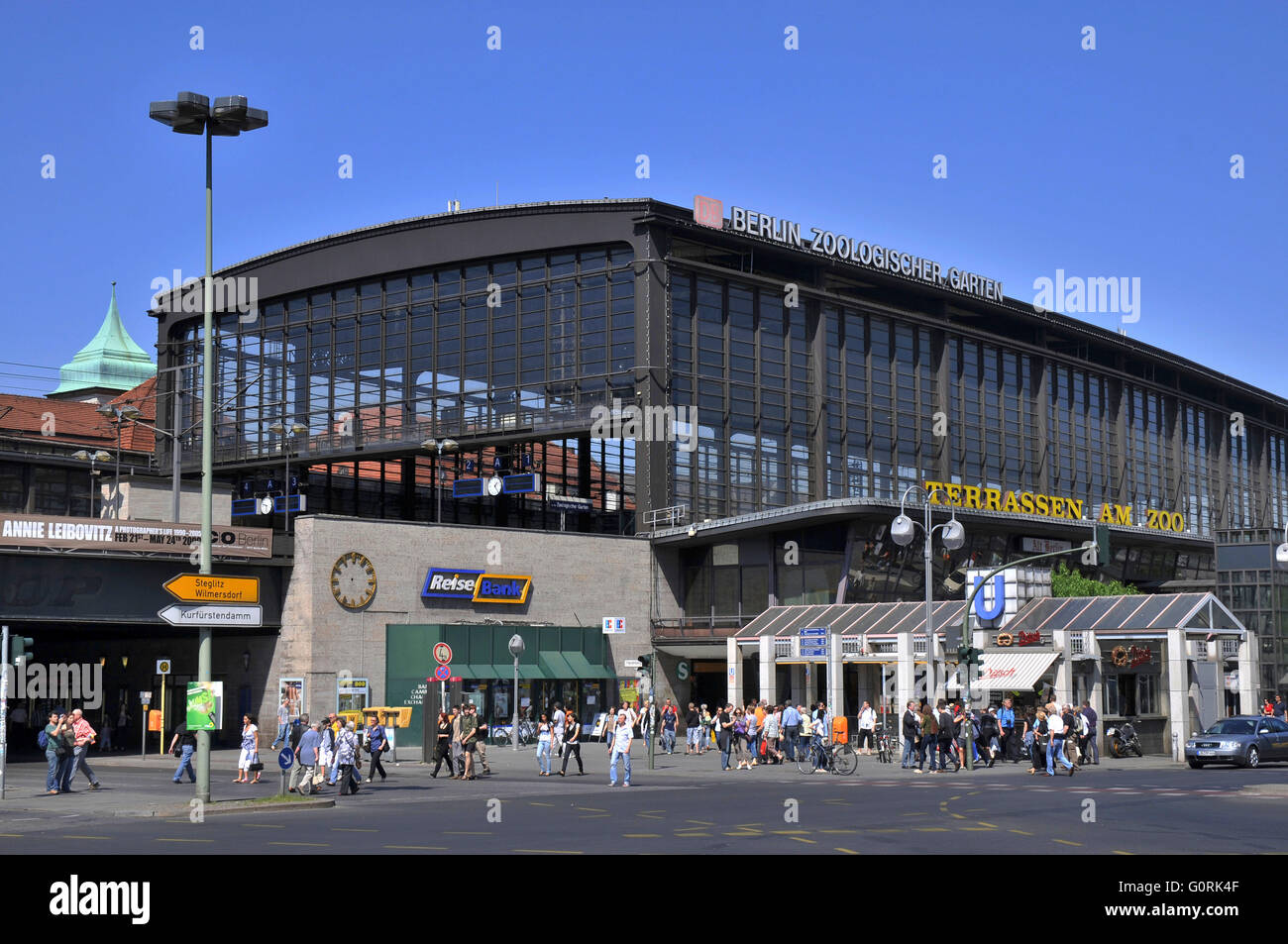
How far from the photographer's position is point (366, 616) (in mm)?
53031

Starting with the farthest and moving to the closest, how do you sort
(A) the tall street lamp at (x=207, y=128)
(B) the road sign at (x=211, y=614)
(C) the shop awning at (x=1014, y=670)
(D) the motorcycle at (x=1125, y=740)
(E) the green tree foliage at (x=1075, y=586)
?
1. (E) the green tree foliage at (x=1075, y=586)
2. (C) the shop awning at (x=1014, y=670)
3. (D) the motorcycle at (x=1125, y=740)
4. (B) the road sign at (x=211, y=614)
5. (A) the tall street lamp at (x=207, y=128)

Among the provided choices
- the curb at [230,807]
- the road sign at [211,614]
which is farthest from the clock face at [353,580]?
the curb at [230,807]

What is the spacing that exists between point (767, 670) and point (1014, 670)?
10.3 meters

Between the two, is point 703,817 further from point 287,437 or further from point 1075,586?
point 287,437

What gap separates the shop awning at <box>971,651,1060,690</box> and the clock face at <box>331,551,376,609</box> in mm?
22321

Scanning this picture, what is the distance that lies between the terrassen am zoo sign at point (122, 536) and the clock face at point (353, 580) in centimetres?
255

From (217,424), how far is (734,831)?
5940cm

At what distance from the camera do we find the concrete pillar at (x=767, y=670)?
5615 centimetres

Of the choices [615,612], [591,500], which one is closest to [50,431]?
[591,500]

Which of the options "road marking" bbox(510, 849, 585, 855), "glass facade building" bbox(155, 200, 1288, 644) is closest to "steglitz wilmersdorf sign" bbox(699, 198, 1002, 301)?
"glass facade building" bbox(155, 200, 1288, 644)

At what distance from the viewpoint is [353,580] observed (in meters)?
52.9

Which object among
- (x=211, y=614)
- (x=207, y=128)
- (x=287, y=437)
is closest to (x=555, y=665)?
(x=287, y=437)

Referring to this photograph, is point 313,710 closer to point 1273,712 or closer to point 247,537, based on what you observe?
point 247,537

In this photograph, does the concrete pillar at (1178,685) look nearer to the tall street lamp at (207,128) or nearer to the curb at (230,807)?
the curb at (230,807)
